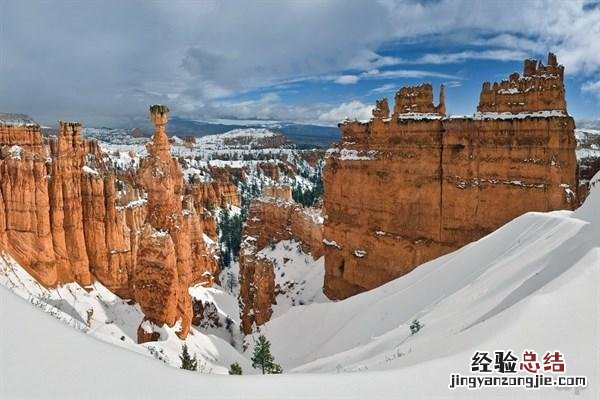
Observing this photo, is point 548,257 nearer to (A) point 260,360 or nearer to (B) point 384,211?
(A) point 260,360

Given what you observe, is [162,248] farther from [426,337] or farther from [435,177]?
[426,337]

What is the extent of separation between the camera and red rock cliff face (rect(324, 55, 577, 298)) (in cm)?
1642

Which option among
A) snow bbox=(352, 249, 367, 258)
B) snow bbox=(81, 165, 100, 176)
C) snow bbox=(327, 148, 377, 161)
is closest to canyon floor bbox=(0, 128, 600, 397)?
snow bbox=(352, 249, 367, 258)

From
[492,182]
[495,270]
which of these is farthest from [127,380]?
[492,182]

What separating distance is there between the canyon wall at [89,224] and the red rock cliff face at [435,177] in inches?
306

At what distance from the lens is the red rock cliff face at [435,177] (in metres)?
16.4

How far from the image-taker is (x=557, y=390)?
397cm

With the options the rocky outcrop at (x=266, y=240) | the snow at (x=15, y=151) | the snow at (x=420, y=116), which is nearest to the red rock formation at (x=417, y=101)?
the snow at (x=420, y=116)

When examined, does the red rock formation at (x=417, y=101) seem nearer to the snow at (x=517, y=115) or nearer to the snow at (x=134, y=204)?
the snow at (x=517, y=115)

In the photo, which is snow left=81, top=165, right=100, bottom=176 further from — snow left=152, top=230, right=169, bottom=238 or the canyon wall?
snow left=152, top=230, right=169, bottom=238

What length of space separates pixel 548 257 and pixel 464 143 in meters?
A: 10.6

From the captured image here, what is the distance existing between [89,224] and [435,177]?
19788mm

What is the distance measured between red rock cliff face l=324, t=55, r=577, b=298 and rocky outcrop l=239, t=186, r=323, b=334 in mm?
4115

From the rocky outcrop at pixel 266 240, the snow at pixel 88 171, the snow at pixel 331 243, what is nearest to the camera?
the snow at pixel 331 243
